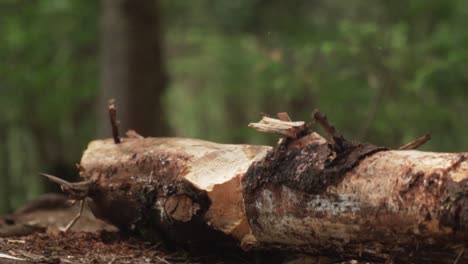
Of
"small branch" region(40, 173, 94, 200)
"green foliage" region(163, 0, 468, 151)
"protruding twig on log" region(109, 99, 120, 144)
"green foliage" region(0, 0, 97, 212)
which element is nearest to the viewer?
"small branch" region(40, 173, 94, 200)

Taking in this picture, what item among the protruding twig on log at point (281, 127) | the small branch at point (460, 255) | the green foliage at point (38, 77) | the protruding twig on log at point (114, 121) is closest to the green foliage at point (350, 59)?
the green foliage at point (38, 77)

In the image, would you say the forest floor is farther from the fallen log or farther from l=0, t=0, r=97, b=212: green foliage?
l=0, t=0, r=97, b=212: green foliage

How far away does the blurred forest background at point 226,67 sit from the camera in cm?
869

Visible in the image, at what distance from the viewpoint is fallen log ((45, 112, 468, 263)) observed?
3.06 m

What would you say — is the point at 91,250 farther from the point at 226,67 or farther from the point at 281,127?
the point at 226,67

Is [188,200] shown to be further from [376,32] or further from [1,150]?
[1,150]

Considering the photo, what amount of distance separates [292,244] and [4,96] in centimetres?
1078

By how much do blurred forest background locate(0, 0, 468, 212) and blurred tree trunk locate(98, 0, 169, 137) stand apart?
15mm

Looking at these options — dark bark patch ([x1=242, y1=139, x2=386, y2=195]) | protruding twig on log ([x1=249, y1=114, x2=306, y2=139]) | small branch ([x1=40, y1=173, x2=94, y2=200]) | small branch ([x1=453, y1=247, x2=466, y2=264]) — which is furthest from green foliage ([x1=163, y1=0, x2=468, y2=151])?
small branch ([x1=453, y1=247, x2=466, y2=264])

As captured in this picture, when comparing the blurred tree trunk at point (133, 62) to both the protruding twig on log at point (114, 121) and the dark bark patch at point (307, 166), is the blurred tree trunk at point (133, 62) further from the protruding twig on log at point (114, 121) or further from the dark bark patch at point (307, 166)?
the dark bark patch at point (307, 166)

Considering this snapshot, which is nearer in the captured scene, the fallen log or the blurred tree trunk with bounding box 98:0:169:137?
the fallen log

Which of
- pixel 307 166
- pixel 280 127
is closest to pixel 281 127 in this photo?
pixel 280 127

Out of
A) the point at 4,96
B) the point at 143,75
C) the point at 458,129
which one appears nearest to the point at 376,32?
the point at 458,129

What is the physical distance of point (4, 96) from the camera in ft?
43.2
